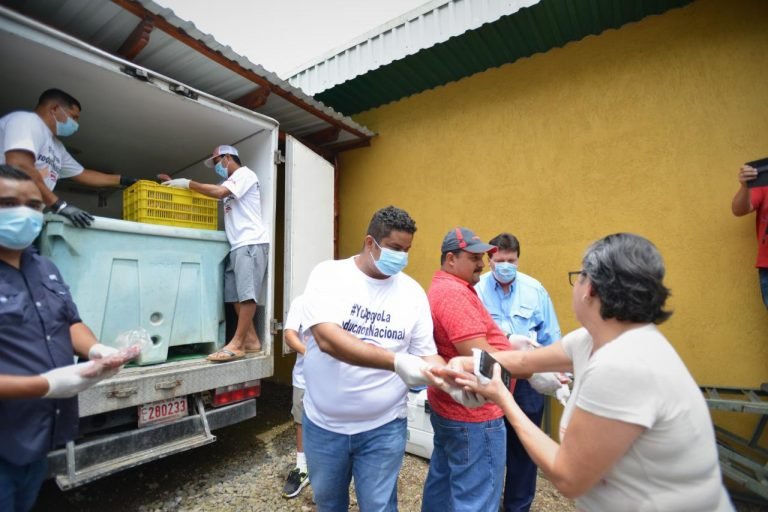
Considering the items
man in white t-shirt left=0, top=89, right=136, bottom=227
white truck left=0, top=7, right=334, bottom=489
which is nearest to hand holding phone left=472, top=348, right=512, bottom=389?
white truck left=0, top=7, right=334, bottom=489

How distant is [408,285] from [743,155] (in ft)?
10.3

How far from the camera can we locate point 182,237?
300cm

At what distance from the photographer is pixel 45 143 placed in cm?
250

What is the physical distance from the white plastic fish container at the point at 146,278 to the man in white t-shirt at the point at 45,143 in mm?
134

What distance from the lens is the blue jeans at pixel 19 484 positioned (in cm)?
134

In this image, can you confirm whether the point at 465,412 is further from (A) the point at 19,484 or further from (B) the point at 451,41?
(B) the point at 451,41

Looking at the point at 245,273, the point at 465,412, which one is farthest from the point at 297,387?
the point at 465,412

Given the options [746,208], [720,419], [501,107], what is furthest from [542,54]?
[720,419]

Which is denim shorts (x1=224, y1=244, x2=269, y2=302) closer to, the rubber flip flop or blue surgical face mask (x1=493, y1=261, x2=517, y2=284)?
the rubber flip flop

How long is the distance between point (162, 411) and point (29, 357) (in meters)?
1.37

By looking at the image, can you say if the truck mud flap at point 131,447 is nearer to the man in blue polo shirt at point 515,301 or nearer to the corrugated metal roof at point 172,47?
the man in blue polo shirt at point 515,301

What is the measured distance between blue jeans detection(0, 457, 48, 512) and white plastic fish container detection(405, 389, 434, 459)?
101 inches

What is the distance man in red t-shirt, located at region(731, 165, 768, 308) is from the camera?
270 centimetres

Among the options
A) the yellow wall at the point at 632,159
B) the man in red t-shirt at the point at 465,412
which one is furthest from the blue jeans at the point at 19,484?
the yellow wall at the point at 632,159
